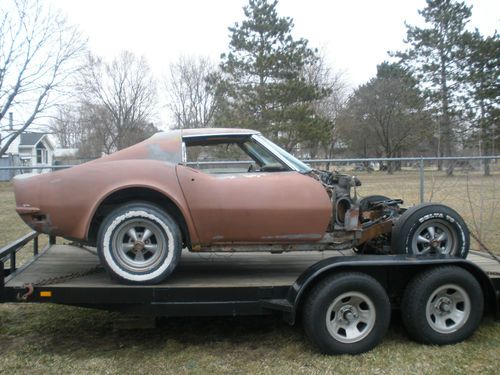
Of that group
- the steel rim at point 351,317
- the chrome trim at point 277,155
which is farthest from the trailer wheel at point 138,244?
the steel rim at point 351,317

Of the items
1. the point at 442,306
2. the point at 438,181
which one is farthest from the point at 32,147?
the point at 442,306

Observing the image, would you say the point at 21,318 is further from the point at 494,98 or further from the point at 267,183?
the point at 494,98

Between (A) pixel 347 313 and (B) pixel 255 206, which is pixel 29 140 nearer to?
(B) pixel 255 206

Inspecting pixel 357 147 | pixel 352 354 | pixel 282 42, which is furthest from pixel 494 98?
pixel 352 354

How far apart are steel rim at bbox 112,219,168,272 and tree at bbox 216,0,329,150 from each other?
1011 inches

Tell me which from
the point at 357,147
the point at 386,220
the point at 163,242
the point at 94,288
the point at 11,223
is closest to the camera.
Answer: the point at 94,288

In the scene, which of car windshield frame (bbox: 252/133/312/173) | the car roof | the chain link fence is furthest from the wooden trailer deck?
the chain link fence

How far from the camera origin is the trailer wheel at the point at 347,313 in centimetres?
378

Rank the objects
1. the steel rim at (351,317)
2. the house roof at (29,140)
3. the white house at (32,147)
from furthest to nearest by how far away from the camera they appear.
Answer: the house roof at (29,140)
the white house at (32,147)
the steel rim at (351,317)

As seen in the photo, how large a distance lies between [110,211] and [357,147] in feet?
171

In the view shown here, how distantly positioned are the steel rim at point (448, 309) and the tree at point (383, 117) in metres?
42.1

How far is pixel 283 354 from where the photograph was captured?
3.97 m

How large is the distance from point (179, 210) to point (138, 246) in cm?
46

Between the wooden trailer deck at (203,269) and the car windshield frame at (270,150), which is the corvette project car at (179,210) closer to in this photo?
the car windshield frame at (270,150)
